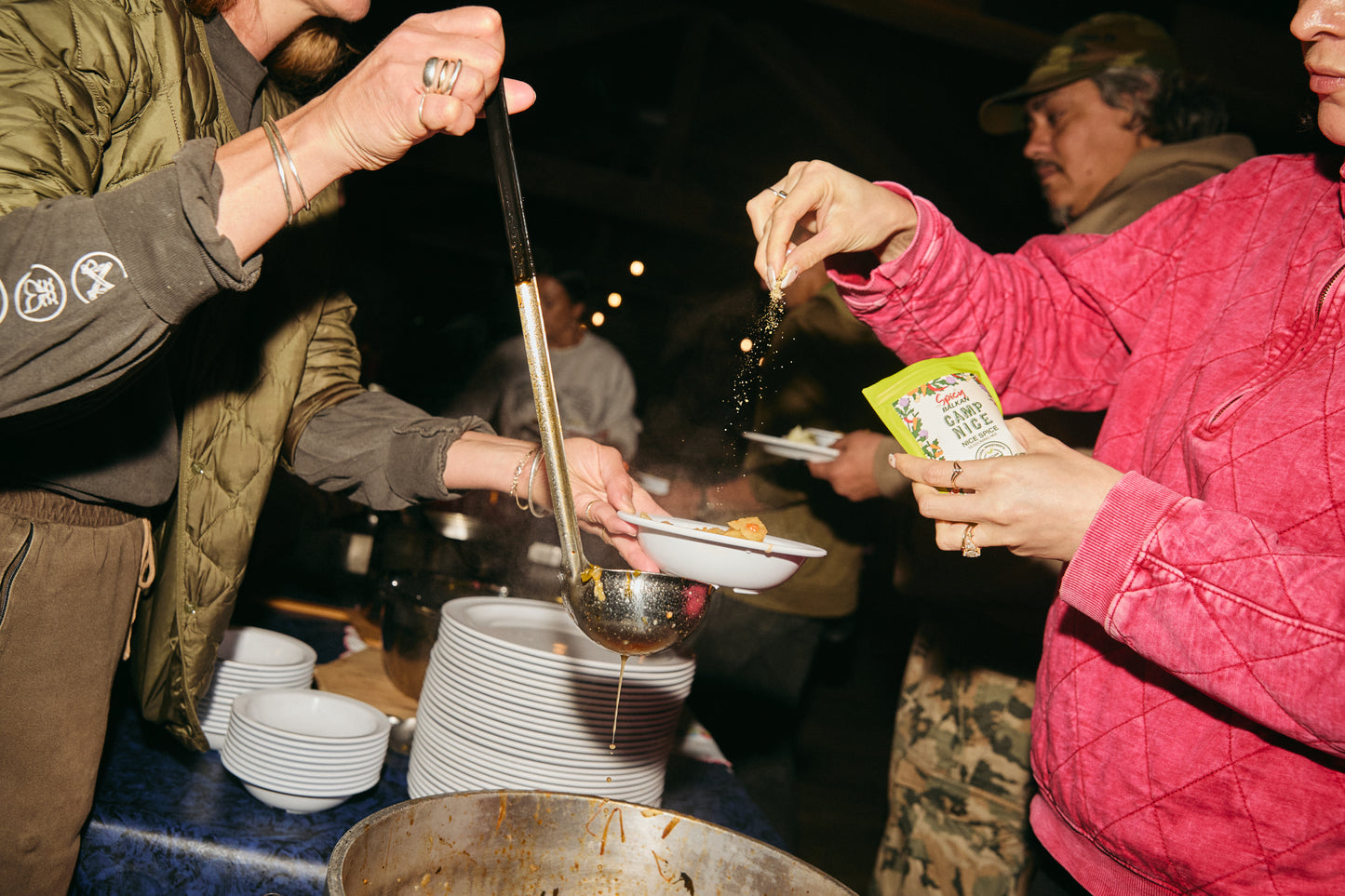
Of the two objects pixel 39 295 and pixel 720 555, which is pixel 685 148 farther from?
pixel 39 295

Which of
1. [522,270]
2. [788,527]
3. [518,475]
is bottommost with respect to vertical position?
[788,527]

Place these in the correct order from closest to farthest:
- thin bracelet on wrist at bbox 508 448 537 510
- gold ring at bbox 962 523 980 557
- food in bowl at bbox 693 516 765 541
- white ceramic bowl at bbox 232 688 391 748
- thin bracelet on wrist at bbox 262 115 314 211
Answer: thin bracelet on wrist at bbox 262 115 314 211 → gold ring at bbox 962 523 980 557 → food in bowl at bbox 693 516 765 541 → white ceramic bowl at bbox 232 688 391 748 → thin bracelet on wrist at bbox 508 448 537 510

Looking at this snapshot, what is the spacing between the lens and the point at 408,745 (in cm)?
145

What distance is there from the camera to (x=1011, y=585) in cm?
192

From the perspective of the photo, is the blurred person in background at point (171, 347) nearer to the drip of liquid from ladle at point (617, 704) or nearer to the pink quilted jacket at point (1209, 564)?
the drip of liquid from ladle at point (617, 704)

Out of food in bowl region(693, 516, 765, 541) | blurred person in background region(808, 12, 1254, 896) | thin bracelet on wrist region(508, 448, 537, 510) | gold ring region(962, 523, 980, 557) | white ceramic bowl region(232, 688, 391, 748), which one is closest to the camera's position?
gold ring region(962, 523, 980, 557)

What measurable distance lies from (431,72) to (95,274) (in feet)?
1.25

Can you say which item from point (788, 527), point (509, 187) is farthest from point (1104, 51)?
point (509, 187)

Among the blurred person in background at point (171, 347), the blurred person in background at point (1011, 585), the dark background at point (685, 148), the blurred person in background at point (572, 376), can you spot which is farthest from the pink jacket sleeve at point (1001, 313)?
the blurred person in background at point (572, 376)

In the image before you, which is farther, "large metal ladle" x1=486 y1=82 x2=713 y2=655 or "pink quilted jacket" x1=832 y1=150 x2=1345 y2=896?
"large metal ladle" x1=486 y1=82 x2=713 y2=655

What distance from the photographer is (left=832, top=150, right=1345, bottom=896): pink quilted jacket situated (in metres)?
0.79

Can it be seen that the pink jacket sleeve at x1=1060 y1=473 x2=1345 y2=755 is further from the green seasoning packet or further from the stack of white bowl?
the stack of white bowl

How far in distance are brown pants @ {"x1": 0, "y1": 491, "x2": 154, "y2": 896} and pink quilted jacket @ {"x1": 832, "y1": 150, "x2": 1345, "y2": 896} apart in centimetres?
115

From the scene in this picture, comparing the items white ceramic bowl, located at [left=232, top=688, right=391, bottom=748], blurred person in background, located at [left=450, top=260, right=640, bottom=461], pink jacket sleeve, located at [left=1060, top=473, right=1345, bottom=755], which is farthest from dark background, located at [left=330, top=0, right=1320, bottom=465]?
pink jacket sleeve, located at [left=1060, top=473, right=1345, bottom=755]
